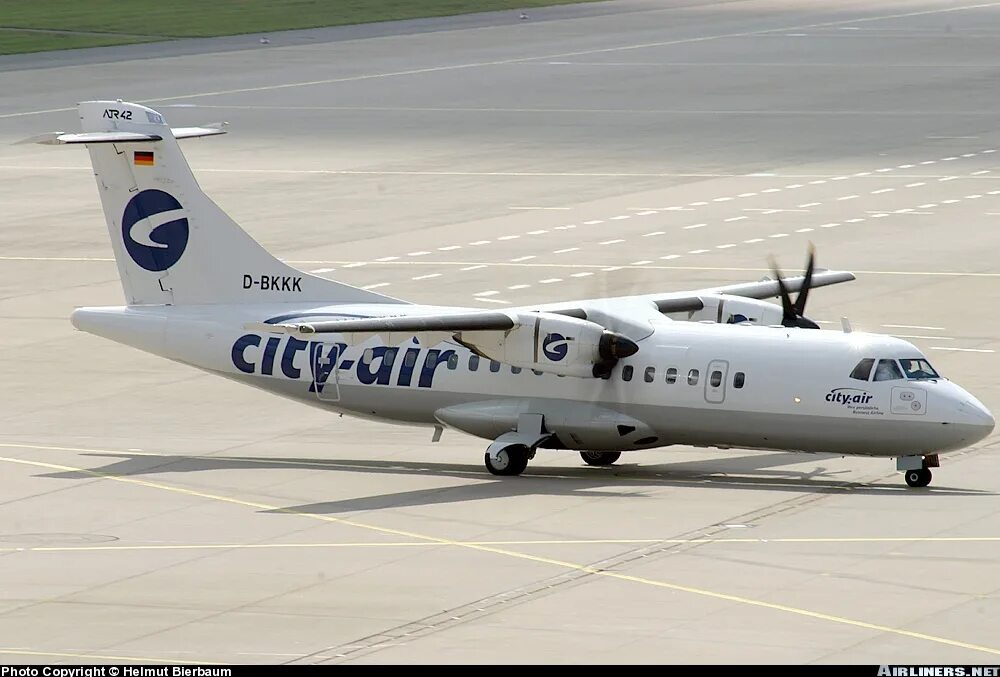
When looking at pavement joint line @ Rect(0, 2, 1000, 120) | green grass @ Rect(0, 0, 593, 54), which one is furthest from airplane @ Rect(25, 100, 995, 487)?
green grass @ Rect(0, 0, 593, 54)

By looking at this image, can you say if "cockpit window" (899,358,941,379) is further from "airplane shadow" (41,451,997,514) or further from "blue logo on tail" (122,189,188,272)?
"blue logo on tail" (122,189,188,272)

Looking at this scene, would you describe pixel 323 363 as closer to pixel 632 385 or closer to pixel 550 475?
pixel 550 475

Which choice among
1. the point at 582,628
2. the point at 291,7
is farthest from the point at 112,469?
the point at 291,7

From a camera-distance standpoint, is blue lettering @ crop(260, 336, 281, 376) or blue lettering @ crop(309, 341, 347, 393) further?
blue lettering @ crop(260, 336, 281, 376)

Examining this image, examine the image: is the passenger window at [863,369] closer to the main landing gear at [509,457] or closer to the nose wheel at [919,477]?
the nose wheel at [919,477]

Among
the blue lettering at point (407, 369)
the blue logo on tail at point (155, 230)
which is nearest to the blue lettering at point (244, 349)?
the blue logo on tail at point (155, 230)

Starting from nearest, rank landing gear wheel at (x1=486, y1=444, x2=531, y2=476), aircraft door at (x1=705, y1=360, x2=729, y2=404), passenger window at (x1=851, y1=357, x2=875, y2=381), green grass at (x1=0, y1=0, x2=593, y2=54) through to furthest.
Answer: passenger window at (x1=851, y1=357, x2=875, y2=381), aircraft door at (x1=705, y1=360, x2=729, y2=404), landing gear wheel at (x1=486, y1=444, x2=531, y2=476), green grass at (x1=0, y1=0, x2=593, y2=54)

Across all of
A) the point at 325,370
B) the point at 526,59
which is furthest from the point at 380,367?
the point at 526,59

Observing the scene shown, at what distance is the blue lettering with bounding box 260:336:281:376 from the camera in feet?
116

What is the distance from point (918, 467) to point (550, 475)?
6521 millimetres

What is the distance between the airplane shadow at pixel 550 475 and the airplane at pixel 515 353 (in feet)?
1.78

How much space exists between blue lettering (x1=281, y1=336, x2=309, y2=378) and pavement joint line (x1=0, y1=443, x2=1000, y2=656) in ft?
11.9

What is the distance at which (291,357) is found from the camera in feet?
115

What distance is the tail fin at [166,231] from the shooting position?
36.6 meters
